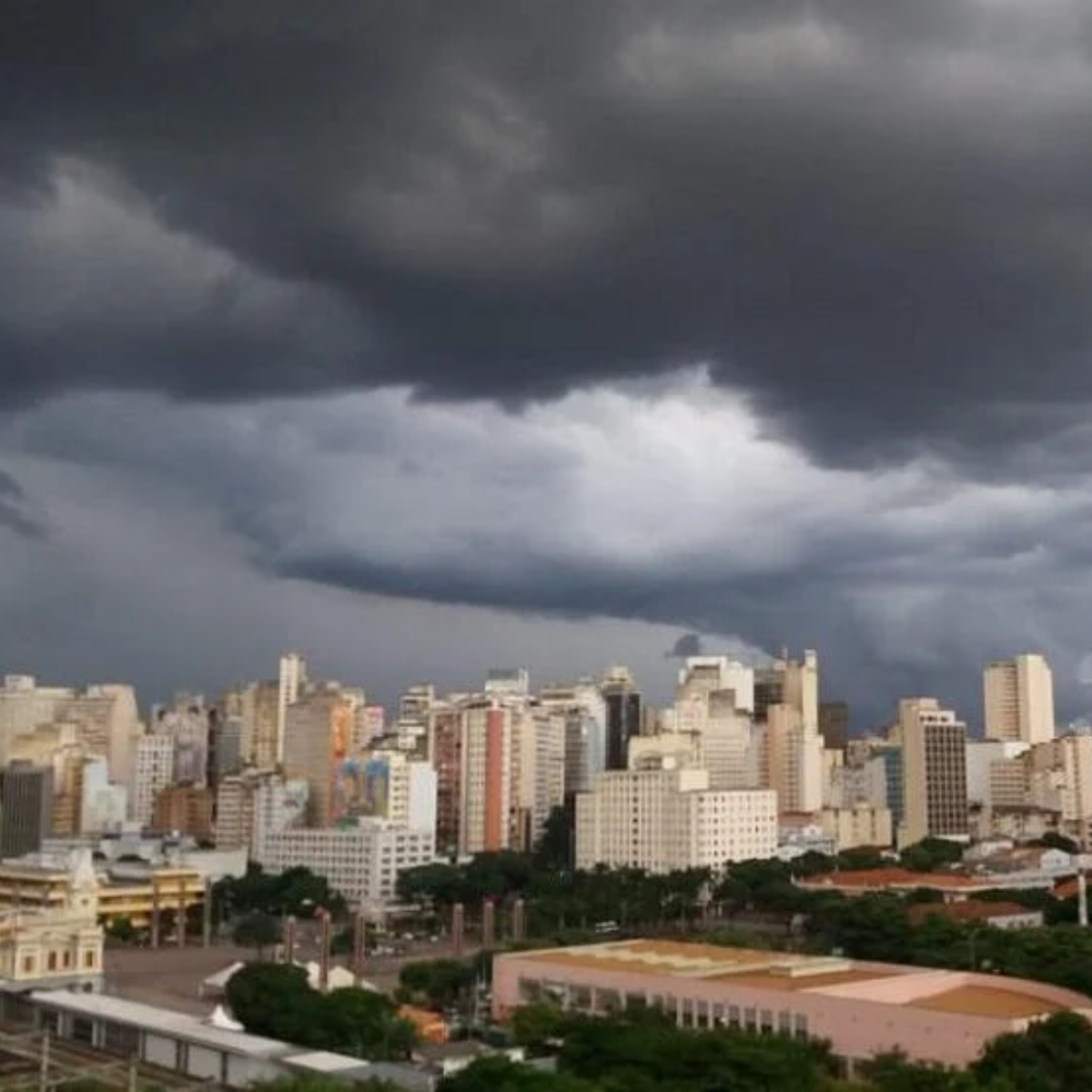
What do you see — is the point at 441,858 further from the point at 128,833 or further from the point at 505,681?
the point at 505,681

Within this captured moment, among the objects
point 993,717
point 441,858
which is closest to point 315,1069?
point 441,858

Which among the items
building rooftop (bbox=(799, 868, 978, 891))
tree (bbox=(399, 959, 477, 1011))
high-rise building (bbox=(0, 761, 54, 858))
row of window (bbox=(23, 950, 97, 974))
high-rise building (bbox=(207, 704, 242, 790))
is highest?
high-rise building (bbox=(207, 704, 242, 790))

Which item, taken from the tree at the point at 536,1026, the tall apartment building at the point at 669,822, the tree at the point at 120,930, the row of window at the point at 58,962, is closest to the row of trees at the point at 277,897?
the tree at the point at 120,930

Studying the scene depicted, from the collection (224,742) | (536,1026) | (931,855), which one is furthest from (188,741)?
(536,1026)

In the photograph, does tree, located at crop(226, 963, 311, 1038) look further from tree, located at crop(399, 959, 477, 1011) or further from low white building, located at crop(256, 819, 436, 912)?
low white building, located at crop(256, 819, 436, 912)

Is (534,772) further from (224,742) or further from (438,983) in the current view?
(438,983)

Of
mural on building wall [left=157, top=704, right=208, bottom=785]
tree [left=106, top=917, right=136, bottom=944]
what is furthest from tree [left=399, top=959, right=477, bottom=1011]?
mural on building wall [left=157, top=704, right=208, bottom=785]
